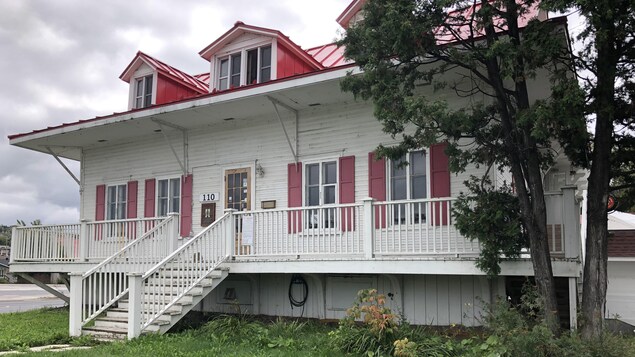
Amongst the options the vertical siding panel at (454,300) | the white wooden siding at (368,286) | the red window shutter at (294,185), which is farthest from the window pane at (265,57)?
the vertical siding panel at (454,300)

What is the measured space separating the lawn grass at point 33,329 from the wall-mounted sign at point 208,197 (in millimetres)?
4291

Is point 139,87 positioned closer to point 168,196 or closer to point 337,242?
point 168,196

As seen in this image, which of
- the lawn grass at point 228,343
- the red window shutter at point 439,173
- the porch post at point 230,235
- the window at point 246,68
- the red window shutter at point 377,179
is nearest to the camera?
the lawn grass at point 228,343

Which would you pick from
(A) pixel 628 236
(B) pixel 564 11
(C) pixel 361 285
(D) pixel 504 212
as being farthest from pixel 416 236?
(A) pixel 628 236

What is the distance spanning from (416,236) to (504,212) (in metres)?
2.71

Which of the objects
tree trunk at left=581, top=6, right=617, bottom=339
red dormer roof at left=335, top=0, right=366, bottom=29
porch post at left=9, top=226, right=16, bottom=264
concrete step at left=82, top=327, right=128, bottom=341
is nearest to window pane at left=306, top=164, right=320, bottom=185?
red dormer roof at left=335, top=0, right=366, bottom=29

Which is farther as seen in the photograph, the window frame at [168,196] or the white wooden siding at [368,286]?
the window frame at [168,196]

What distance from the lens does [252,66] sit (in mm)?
14414

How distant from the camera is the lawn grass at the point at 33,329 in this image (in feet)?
33.0

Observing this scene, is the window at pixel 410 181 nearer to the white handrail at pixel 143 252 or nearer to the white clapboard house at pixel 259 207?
the white clapboard house at pixel 259 207

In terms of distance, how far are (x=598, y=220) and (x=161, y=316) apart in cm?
761

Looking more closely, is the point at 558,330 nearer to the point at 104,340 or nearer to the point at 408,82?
the point at 408,82

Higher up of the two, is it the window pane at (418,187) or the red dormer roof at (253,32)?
the red dormer roof at (253,32)

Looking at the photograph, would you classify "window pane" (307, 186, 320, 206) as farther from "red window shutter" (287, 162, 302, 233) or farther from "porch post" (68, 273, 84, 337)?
"porch post" (68, 273, 84, 337)
